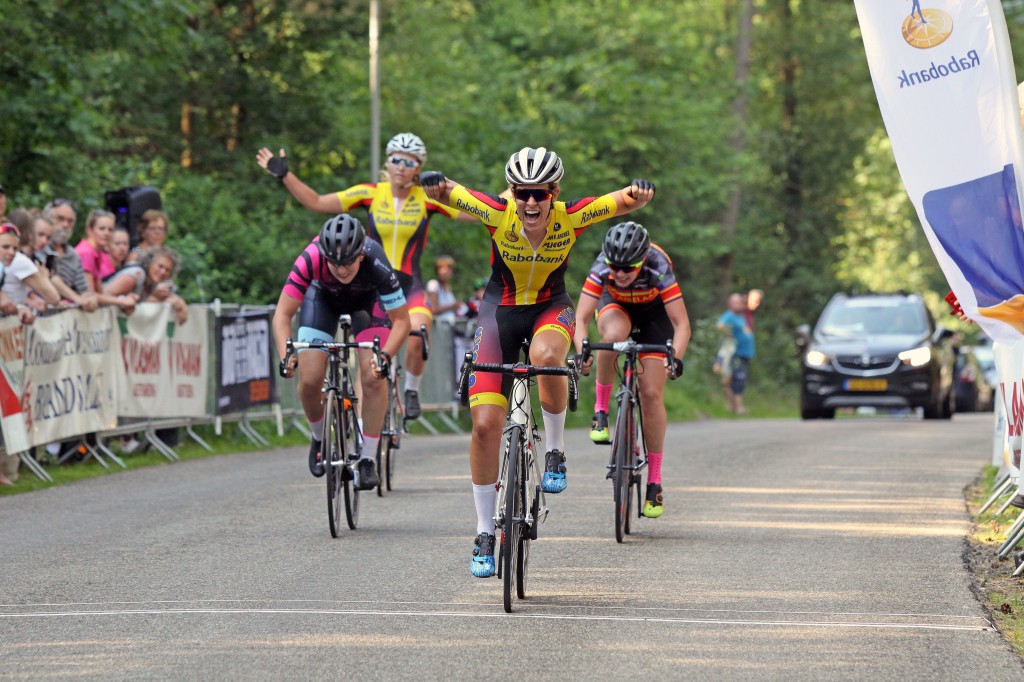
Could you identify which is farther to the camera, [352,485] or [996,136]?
[352,485]

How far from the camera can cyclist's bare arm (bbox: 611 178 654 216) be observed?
359 inches

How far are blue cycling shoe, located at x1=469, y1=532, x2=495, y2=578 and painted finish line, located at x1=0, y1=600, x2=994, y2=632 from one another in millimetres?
358

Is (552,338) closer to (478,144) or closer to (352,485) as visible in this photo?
(352,485)

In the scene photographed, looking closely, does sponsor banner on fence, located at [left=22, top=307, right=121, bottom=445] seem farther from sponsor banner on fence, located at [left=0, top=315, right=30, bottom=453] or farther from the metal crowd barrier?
the metal crowd barrier

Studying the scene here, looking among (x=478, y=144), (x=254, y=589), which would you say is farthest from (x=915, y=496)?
(x=478, y=144)

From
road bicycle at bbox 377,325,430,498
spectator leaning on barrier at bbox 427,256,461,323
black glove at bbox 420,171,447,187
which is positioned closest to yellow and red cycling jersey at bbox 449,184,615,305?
black glove at bbox 420,171,447,187

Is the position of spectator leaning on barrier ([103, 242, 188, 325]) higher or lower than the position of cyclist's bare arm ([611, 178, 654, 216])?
lower

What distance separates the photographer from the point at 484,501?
880cm

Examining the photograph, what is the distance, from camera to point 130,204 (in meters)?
17.7

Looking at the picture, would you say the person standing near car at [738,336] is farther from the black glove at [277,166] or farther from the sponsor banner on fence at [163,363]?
the black glove at [277,166]

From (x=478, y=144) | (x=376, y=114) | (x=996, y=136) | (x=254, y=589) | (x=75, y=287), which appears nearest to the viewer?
(x=254, y=589)

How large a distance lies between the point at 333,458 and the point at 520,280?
2.29 metres

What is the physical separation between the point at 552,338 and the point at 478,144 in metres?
26.1

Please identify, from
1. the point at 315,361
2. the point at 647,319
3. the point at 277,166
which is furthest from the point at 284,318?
the point at 647,319
